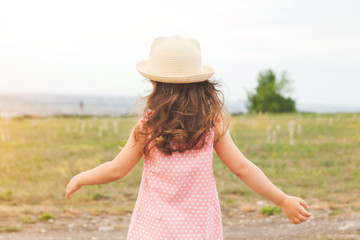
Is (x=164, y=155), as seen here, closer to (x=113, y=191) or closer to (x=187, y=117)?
(x=187, y=117)

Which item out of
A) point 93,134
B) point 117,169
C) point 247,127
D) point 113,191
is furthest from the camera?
point 247,127

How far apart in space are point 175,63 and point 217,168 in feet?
24.3

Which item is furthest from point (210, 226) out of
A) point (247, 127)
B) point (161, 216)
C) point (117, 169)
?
point (247, 127)

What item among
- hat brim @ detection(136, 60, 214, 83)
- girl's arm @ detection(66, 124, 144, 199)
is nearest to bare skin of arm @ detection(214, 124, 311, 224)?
hat brim @ detection(136, 60, 214, 83)

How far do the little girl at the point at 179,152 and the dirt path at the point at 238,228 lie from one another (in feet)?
9.05

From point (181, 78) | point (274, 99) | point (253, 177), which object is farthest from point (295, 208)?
point (274, 99)

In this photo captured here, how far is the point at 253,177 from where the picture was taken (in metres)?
2.23

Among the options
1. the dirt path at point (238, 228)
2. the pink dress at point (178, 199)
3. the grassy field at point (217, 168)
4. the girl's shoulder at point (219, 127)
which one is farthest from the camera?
the grassy field at point (217, 168)

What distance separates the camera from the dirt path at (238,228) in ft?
15.6

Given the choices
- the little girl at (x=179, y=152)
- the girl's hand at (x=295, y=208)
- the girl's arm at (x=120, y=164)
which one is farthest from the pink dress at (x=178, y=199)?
the girl's hand at (x=295, y=208)

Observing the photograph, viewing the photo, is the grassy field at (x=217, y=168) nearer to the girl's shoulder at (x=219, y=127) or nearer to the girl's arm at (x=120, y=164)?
the girl's arm at (x=120, y=164)

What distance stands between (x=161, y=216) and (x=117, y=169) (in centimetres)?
39

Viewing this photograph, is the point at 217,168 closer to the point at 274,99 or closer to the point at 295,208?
the point at 295,208

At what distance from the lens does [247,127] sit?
1808 cm
